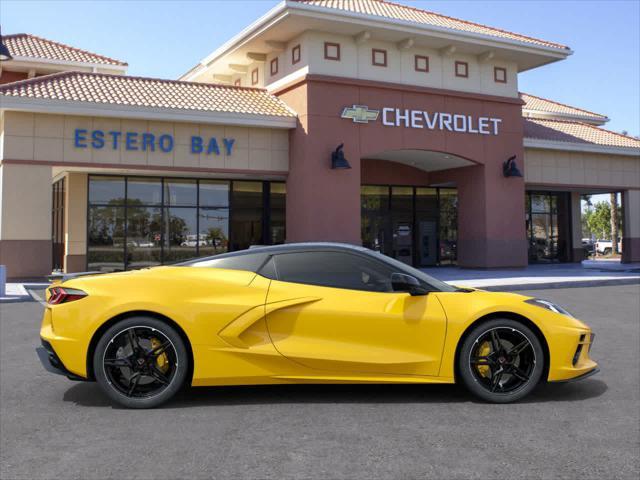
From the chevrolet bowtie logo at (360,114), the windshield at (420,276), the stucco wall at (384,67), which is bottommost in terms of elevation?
the windshield at (420,276)

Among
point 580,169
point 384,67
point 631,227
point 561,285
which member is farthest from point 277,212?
point 631,227

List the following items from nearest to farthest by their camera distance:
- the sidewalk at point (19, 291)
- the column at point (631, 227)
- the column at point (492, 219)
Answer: the sidewalk at point (19, 291) → the column at point (492, 219) → the column at point (631, 227)

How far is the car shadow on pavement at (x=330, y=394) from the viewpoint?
4.90 meters

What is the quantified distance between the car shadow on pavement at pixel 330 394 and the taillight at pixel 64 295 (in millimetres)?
842

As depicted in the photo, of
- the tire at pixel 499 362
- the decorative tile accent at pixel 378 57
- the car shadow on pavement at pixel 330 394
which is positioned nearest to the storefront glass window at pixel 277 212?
the decorative tile accent at pixel 378 57

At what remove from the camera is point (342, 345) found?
4.73 metres

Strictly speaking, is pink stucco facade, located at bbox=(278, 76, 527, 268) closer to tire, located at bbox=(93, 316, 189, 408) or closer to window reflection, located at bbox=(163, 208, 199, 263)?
window reflection, located at bbox=(163, 208, 199, 263)

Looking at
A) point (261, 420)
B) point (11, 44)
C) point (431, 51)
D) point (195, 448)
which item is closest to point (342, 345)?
point (261, 420)

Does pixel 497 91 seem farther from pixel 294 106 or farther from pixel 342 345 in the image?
pixel 342 345

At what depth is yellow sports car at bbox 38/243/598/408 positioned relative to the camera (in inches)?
184

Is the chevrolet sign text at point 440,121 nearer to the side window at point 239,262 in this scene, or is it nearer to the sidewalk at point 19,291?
the sidewalk at point 19,291

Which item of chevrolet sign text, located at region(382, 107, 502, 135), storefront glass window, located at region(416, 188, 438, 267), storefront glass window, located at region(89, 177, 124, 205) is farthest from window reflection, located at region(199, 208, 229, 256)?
storefront glass window, located at region(416, 188, 438, 267)

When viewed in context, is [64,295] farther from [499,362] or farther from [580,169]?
[580,169]

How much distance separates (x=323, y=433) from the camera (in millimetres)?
4070
